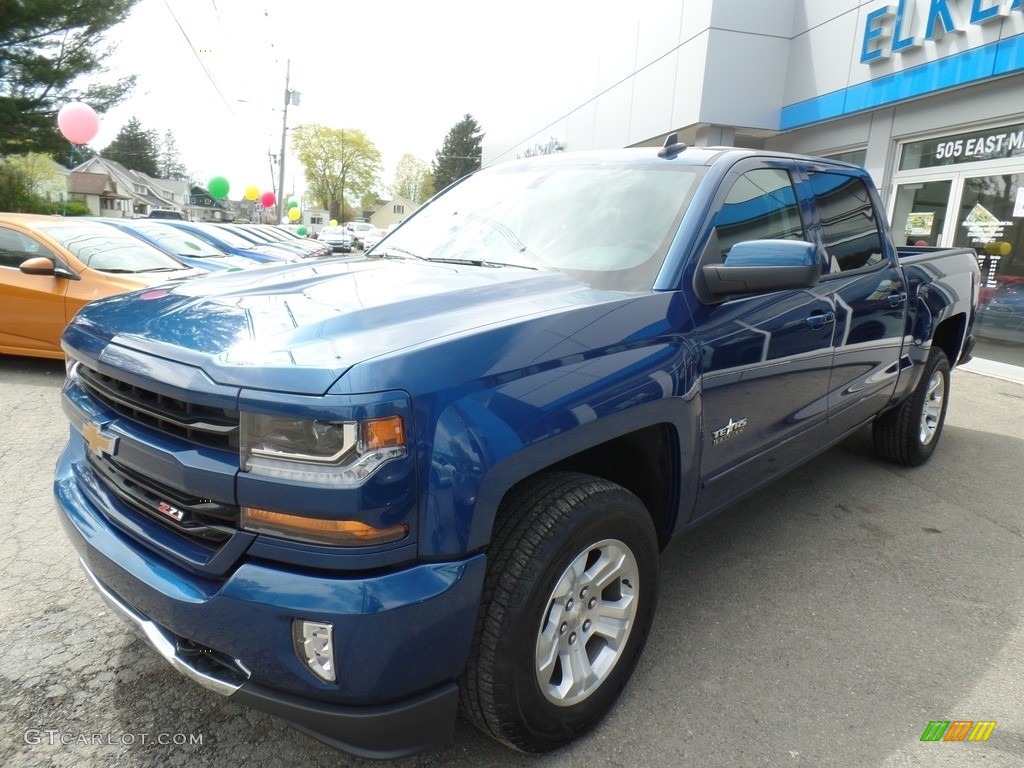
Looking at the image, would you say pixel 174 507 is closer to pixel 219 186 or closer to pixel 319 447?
pixel 319 447

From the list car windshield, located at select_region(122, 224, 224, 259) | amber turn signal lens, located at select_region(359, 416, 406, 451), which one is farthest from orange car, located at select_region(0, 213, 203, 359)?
amber turn signal lens, located at select_region(359, 416, 406, 451)

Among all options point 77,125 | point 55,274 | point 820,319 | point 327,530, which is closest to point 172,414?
Result: point 327,530

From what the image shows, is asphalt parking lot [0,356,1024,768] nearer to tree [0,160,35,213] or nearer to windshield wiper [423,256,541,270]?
windshield wiper [423,256,541,270]

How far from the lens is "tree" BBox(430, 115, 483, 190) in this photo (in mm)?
77250

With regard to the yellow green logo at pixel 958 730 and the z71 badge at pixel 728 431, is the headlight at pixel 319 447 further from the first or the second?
the yellow green logo at pixel 958 730

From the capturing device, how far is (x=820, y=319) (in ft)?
9.88

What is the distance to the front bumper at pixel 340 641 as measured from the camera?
154 centimetres

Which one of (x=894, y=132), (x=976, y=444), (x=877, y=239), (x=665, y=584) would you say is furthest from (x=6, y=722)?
(x=894, y=132)

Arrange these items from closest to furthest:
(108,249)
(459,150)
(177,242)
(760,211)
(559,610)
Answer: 1. (559,610)
2. (760,211)
3. (108,249)
4. (177,242)
5. (459,150)

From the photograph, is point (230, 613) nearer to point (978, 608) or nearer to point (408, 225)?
point (408, 225)

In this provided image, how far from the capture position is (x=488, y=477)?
166 cm

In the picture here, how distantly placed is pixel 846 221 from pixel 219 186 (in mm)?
31118

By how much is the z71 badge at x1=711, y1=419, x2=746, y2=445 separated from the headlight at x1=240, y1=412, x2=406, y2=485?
1.35 metres

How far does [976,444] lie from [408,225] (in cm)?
471
